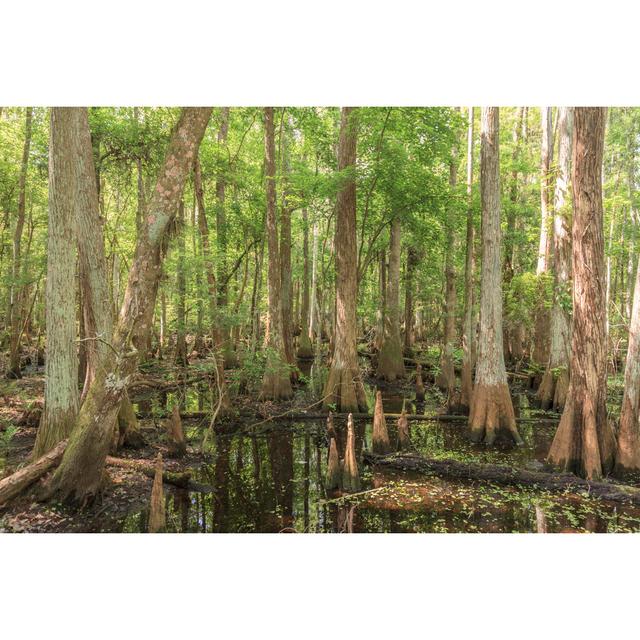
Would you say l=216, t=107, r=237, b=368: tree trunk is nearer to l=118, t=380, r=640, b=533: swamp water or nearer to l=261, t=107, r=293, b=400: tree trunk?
l=261, t=107, r=293, b=400: tree trunk

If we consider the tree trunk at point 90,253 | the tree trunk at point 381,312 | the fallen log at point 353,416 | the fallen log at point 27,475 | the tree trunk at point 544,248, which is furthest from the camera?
the tree trunk at point 381,312

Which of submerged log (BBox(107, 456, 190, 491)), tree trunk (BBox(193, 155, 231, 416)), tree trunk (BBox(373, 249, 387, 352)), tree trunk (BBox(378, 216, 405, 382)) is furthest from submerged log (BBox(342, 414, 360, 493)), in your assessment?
tree trunk (BBox(373, 249, 387, 352))

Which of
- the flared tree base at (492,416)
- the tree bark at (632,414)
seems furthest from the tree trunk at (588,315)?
the flared tree base at (492,416)

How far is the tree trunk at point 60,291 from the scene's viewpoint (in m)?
5.33

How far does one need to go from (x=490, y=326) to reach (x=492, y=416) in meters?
1.56

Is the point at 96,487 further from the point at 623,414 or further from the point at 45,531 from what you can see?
the point at 623,414

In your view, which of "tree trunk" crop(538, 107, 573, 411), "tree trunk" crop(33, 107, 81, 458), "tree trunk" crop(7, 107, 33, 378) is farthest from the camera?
"tree trunk" crop(7, 107, 33, 378)

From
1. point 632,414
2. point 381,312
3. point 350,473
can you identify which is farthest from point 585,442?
point 381,312

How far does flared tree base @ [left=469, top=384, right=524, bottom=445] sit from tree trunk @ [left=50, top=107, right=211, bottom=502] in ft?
19.1

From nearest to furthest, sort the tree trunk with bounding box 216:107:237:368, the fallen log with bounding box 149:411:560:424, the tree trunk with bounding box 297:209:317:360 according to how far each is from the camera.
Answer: the fallen log with bounding box 149:411:560:424, the tree trunk with bounding box 216:107:237:368, the tree trunk with bounding box 297:209:317:360

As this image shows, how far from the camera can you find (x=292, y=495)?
5.64m

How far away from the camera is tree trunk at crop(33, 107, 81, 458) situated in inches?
210

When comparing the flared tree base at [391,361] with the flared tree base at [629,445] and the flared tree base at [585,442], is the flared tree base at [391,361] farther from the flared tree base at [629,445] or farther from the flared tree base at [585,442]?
the flared tree base at [629,445]

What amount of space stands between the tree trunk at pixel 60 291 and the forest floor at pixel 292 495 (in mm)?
761
